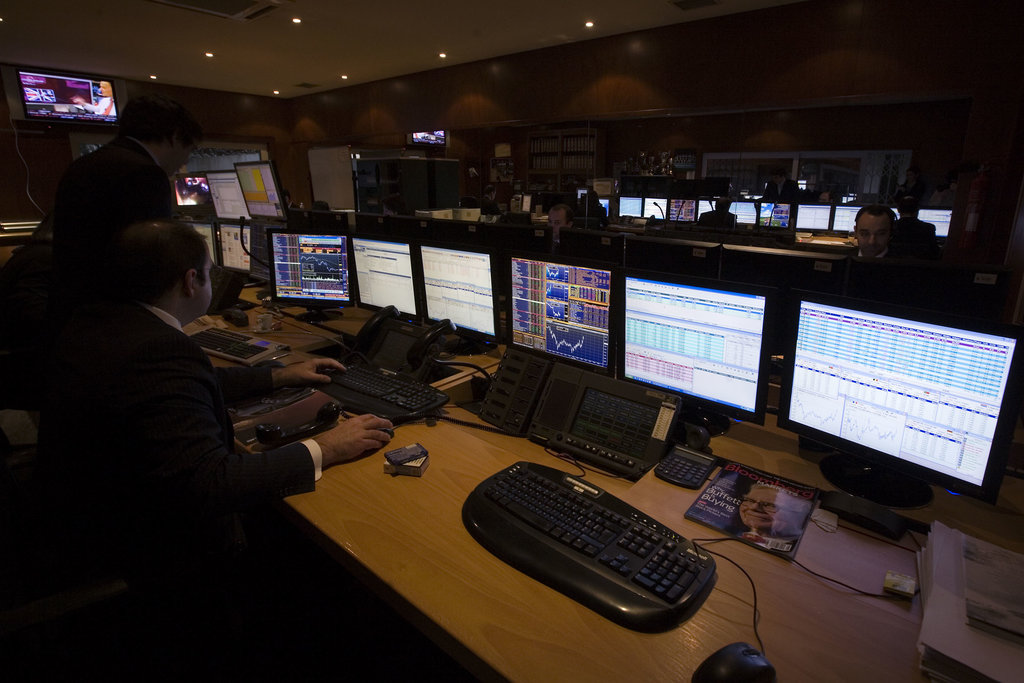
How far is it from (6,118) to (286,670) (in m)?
7.98

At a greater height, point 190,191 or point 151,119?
point 151,119

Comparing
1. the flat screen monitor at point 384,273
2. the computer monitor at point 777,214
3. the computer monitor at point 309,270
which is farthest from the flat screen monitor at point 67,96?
the computer monitor at point 777,214

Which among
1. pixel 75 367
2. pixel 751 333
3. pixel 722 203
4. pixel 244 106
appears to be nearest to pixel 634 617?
pixel 751 333

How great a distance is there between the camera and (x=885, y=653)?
822 mm

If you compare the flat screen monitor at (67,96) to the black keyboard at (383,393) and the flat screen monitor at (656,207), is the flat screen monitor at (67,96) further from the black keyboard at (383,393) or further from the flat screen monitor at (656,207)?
the black keyboard at (383,393)

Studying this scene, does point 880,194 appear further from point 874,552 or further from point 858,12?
point 874,552

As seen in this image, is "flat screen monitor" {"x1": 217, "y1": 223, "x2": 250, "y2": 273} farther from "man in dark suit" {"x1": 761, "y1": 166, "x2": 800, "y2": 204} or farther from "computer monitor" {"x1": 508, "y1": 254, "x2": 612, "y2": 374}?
"man in dark suit" {"x1": 761, "y1": 166, "x2": 800, "y2": 204}

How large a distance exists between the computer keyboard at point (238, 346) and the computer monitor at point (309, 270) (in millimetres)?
350

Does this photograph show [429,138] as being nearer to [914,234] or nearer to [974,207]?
[914,234]

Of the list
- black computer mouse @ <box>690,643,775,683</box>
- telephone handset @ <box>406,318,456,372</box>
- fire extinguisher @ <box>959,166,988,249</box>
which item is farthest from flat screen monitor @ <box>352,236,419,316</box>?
fire extinguisher @ <box>959,166,988,249</box>

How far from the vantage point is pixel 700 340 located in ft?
4.52

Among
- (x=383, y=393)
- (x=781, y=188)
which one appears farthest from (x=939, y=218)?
(x=383, y=393)

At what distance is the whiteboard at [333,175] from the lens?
7.68 m

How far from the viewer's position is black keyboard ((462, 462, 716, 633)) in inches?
35.4
